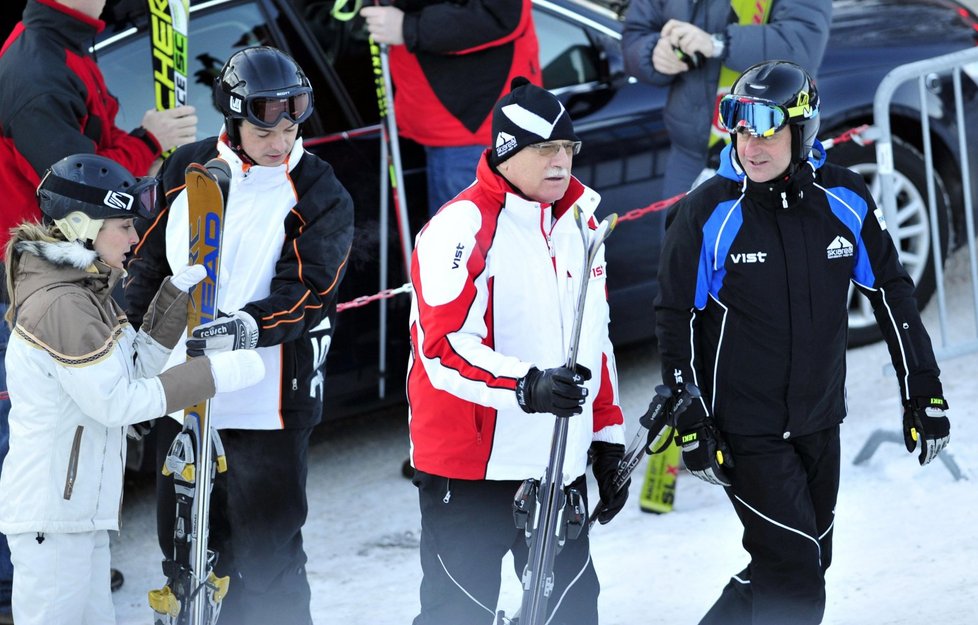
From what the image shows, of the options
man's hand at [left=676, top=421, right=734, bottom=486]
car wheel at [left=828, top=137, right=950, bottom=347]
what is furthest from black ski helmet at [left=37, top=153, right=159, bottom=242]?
car wheel at [left=828, top=137, right=950, bottom=347]

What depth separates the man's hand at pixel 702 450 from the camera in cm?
384

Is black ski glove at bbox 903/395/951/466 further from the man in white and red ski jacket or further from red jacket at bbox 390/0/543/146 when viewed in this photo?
red jacket at bbox 390/0/543/146

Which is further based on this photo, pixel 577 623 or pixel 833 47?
pixel 833 47

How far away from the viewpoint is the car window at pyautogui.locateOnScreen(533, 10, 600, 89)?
6.14 metres

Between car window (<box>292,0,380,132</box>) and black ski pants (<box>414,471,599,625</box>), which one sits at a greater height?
car window (<box>292,0,380,132</box>)

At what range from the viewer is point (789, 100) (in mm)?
3811

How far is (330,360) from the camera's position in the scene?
5582 mm

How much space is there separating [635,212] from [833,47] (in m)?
1.45

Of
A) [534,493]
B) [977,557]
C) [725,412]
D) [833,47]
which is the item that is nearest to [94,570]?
[534,493]

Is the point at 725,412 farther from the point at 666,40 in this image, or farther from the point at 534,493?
the point at 666,40

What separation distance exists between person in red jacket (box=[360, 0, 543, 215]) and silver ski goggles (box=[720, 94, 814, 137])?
1.80 m

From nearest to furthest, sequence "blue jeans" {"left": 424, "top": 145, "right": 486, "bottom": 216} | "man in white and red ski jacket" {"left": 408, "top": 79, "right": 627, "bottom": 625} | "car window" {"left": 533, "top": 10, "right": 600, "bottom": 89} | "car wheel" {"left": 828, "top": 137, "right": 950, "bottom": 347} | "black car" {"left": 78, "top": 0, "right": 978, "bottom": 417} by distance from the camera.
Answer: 1. "man in white and red ski jacket" {"left": 408, "top": 79, "right": 627, "bottom": 625}
2. "black car" {"left": 78, "top": 0, "right": 978, "bottom": 417}
3. "blue jeans" {"left": 424, "top": 145, "right": 486, "bottom": 216}
4. "car window" {"left": 533, "top": 10, "right": 600, "bottom": 89}
5. "car wheel" {"left": 828, "top": 137, "right": 950, "bottom": 347}

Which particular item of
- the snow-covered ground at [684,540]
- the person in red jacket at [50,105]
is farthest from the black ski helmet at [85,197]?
the snow-covered ground at [684,540]

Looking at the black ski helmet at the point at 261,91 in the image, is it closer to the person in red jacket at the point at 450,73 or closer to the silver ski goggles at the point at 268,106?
the silver ski goggles at the point at 268,106
